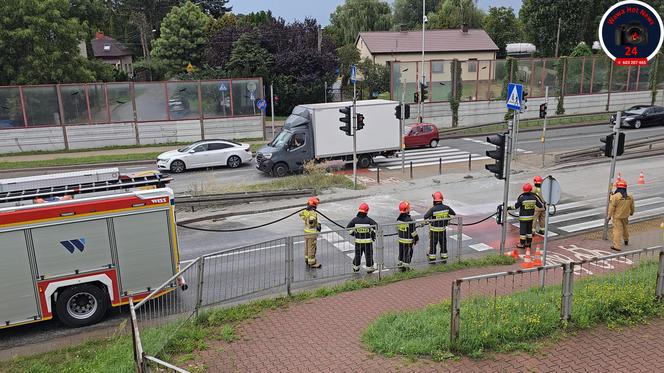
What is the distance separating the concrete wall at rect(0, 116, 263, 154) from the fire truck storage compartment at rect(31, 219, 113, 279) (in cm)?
2375

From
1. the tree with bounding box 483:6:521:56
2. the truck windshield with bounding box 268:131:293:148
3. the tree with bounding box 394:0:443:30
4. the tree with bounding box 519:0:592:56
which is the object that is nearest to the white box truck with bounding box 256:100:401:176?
the truck windshield with bounding box 268:131:293:148

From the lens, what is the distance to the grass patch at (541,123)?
35.6 meters

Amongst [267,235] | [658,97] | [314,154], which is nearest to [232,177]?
[314,154]

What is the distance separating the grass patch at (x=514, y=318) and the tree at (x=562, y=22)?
193 feet

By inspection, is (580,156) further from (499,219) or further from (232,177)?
(232,177)

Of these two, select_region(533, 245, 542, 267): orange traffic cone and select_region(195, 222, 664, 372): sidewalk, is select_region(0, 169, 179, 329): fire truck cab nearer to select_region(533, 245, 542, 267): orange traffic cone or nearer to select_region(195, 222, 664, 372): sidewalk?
select_region(195, 222, 664, 372): sidewalk

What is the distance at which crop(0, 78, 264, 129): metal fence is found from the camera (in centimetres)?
3053

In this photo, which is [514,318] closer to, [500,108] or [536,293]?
[536,293]

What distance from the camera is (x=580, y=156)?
2545 centimetres

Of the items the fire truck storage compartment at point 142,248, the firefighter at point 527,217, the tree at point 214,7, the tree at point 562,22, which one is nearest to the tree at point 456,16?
the tree at point 562,22

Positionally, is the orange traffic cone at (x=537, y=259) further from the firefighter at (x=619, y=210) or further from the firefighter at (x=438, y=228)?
the firefighter at (x=619, y=210)

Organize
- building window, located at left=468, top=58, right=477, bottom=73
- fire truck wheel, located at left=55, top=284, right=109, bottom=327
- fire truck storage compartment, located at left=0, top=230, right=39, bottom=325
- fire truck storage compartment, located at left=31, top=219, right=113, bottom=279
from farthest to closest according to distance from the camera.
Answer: building window, located at left=468, top=58, right=477, bottom=73 → fire truck wheel, located at left=55, top=284, right=109, bottom=327 → fire truck storage compartment, located at left=31, top=219, right=113, bottom=279 → fire truck storage compartment, located at left=0, top=230, right=39, bottom=325

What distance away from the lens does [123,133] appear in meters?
32.1

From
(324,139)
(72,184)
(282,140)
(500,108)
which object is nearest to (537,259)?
(72,184)
